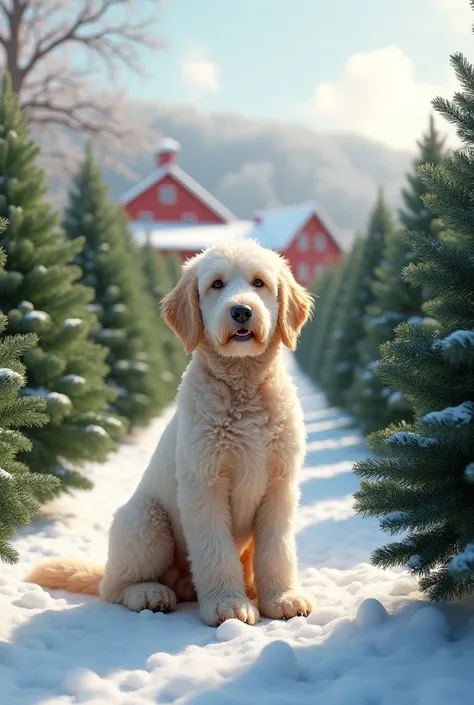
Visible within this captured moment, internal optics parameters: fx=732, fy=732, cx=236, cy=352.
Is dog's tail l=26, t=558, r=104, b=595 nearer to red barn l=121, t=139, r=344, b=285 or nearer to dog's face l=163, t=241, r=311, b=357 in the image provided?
dog's face l=163, t=241, r=311, b=357

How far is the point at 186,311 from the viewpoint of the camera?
4320 millimetres

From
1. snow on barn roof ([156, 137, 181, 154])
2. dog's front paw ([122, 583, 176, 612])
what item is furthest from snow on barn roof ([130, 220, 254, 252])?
dog's front paw ([122, 583, 176, 612])

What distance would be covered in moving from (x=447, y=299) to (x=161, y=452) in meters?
1.94

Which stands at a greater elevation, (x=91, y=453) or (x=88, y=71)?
(x=88, y=71)

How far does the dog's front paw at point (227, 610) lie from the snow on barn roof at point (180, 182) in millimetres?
40084

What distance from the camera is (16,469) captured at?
3768 mm

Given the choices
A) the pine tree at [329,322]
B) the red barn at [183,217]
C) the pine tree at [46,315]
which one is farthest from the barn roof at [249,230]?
the pine tree at [46,315]

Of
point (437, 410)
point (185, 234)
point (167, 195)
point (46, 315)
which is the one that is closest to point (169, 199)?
point (167, 195)

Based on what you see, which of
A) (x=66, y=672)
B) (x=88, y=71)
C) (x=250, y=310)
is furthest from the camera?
(x=88, y=71)

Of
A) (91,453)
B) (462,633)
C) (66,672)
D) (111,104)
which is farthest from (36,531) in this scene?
(111,104)

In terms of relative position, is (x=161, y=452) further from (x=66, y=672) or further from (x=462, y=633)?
(x=462, y=633)

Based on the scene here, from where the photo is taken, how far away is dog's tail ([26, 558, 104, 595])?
4.66 meters

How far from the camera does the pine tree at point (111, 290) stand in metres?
12.0

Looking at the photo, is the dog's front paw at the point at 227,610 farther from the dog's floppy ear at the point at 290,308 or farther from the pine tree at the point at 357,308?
the pine tree at the point at 357,308
